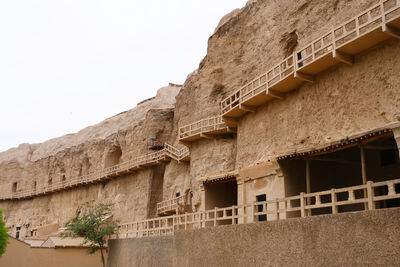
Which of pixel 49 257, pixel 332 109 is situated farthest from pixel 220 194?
pixel 49 257

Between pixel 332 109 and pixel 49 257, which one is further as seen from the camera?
pixel 49 257

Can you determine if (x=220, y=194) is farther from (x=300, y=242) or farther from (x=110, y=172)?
(x=110, y=172)

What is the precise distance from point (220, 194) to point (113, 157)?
25124 mm

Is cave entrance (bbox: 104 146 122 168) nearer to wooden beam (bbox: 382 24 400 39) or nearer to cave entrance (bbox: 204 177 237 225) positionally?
cave entrance (bbox: 204 177 237 225)

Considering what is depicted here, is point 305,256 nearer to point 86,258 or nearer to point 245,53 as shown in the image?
point 245,53

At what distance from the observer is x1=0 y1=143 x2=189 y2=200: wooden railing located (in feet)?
104

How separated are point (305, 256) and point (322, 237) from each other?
0.75 m

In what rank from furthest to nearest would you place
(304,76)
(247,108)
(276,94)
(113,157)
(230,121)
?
(113,157) → (230,121) → (247,108) → (276,94) → (304,76)

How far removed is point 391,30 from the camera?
1334cm

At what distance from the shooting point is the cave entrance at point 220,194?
798 inches

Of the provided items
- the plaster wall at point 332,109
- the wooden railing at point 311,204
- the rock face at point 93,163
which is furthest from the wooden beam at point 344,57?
the rock face at point 93,163

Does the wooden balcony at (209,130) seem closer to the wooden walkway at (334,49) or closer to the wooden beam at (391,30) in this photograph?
the wooden walkway at (334,49)

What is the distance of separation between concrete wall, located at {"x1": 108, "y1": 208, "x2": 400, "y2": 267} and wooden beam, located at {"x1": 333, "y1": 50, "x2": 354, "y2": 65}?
6223 mm

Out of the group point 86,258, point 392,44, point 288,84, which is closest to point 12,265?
point 86,258
